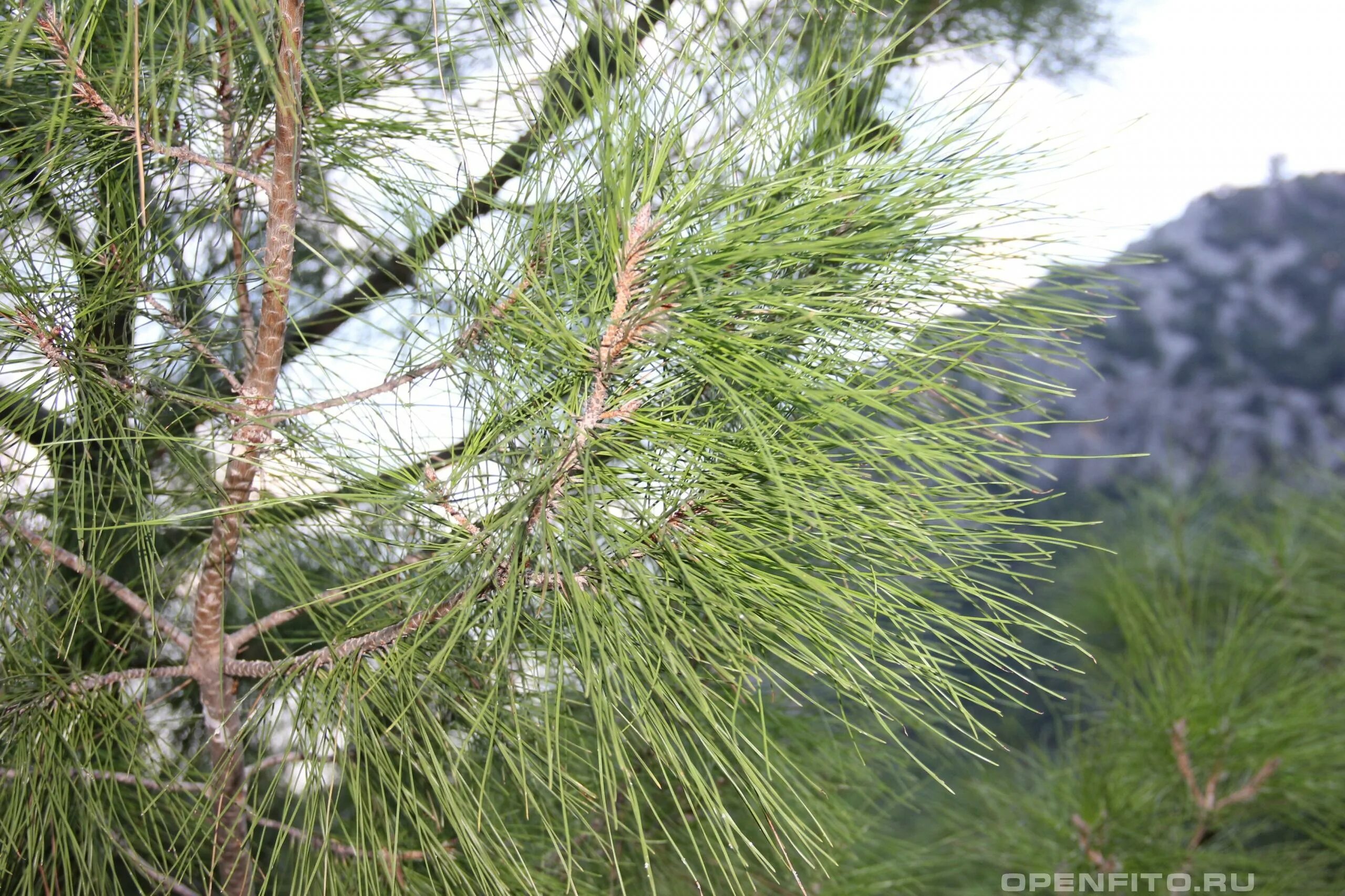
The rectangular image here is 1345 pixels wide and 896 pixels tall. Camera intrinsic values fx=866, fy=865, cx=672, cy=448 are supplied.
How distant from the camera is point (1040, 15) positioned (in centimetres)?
81

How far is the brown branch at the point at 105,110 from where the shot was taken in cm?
27

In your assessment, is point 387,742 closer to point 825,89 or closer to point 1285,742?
point 825,89

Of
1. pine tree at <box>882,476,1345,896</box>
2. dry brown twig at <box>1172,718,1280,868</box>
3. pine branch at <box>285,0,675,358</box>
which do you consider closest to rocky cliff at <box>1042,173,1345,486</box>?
pine tree at <box>882,476,1345,896</box>

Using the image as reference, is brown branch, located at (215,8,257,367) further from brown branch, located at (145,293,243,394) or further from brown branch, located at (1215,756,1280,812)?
brown branch, located at (1215,756,1280,812)

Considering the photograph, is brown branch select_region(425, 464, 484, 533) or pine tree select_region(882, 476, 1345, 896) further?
pine tree select_region(882, 476, 1345, 896)

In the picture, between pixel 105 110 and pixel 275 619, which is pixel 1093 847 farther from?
pixel 105 110

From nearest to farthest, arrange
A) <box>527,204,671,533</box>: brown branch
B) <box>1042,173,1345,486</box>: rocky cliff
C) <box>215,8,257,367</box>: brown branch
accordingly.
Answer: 1. <box>527,204,671,533</box>: brown branch
2. <box>215,8,257,367</box>: brown branch
3. <box>1042,173,1345,486</box>: rocky cliff

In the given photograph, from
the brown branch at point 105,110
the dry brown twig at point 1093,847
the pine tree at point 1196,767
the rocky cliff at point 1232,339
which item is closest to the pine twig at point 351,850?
the brown branch at point 105,110

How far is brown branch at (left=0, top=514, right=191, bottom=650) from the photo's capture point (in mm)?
322

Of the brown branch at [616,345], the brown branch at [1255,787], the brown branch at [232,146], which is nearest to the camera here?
the brown branch at [616,345]

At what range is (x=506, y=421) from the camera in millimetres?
290

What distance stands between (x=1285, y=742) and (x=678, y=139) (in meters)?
0.90

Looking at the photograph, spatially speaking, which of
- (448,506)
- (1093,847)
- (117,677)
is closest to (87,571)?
(117,677)

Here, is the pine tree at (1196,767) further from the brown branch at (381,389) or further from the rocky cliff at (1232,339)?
the rocky cliff at (1232,339)
